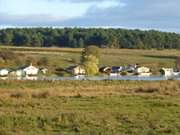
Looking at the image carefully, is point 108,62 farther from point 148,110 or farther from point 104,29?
point 148,110

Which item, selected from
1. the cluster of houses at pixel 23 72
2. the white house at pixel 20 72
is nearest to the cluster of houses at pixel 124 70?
the cluster of houses at pixel 23 72

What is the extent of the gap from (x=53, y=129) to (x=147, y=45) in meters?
163

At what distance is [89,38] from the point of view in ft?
577

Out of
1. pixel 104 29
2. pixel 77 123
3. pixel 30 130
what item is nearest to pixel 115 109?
pixel 77 123

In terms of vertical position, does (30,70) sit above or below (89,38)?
below

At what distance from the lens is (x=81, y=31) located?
186 m

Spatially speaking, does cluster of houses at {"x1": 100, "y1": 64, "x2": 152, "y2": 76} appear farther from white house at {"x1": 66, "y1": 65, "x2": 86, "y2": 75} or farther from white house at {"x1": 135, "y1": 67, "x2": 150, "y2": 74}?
white house at {"x1": 66, "y1": 65, "x2": 86, "y2": 75}

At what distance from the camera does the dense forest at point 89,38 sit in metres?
178

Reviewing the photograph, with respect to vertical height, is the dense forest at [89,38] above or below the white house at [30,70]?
above

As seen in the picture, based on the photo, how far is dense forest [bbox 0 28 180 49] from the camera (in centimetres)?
17762

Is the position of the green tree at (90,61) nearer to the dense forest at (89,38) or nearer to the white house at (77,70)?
the white house at (77,70)

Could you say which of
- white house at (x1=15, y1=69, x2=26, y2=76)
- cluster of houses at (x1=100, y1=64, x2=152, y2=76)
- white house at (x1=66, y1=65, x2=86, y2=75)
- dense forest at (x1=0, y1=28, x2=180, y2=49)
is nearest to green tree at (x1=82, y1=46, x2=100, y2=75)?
white house at (x1=66, y1=65, x2=86, y2=75)

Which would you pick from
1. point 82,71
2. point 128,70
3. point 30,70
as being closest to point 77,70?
point 82,71

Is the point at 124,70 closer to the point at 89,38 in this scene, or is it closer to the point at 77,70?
the point at 77,70
